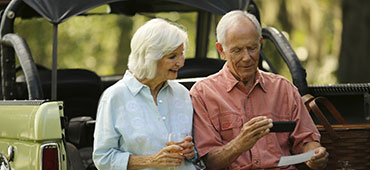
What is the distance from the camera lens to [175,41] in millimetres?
3762

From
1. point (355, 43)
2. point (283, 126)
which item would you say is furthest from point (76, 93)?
point (355, 43)

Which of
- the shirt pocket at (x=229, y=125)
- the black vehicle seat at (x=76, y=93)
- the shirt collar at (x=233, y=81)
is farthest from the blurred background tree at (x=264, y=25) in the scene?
the shirt pocket at (x=229, y=125)

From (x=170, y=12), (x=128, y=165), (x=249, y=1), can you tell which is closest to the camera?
(x=128, y=165)

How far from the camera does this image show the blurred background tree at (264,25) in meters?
7.36

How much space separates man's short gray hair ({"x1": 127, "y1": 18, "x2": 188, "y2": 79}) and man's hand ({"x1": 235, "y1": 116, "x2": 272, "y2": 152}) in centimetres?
50

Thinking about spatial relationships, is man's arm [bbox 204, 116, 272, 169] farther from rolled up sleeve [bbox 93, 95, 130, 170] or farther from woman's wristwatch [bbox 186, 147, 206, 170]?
rolled up sleeve [bbox 93, 95, 130, 170]

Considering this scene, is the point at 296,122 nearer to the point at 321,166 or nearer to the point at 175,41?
the point at 321,166

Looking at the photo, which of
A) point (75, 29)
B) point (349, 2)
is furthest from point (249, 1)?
point (349, 2)

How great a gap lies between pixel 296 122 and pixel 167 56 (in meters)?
0.76

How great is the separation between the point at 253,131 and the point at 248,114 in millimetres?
350

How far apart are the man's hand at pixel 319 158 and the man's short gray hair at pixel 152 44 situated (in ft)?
2.84

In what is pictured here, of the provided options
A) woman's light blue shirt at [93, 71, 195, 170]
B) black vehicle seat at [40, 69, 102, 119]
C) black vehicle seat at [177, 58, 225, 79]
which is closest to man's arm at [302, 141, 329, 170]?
woman's light blue shirt at [93, 71, 195, 170]

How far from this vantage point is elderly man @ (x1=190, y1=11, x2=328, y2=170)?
Result: 3.96 m

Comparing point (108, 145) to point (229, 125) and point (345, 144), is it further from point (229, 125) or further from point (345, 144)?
point (345, 144)
